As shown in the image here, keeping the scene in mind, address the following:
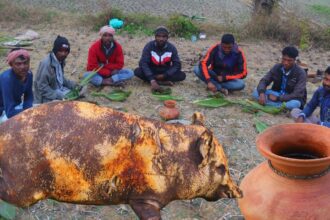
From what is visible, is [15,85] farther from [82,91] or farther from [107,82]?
[107,82]

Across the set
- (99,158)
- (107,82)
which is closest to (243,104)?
(107,82)

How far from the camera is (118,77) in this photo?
7.73 m

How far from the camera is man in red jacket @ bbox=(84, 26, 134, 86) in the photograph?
24.8 feet

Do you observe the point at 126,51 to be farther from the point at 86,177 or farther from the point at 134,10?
the point at 86,177

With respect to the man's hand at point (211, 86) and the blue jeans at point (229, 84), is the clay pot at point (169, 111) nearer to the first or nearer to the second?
the man's hand at point (211, 86)

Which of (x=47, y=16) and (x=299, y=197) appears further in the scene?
(x=47, y=16)

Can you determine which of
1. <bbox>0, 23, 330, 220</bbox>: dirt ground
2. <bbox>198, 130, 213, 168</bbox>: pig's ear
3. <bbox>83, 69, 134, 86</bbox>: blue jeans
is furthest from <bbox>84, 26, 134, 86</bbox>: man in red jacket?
<bbox>198, 130, 213, 168</bbox>: pig's ear

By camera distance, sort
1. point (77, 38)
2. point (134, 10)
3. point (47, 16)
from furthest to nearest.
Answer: point (134, 10) < point (47, 16) < point (77, 38)

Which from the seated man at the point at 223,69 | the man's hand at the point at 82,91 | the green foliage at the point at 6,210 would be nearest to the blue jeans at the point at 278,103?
the seated man at the point at 223,69

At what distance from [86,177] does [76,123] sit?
303 millimetres

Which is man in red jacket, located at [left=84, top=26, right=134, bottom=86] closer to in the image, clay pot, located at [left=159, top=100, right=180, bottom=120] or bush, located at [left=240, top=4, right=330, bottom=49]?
clay pot, located at [left=159, top=100, right=180, bottom=120]

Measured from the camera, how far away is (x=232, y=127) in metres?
6.36

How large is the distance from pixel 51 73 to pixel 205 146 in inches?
160

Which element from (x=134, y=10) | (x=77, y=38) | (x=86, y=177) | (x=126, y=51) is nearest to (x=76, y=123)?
(x=86, y=177)
